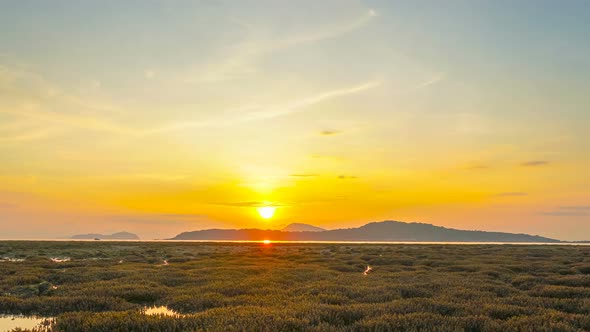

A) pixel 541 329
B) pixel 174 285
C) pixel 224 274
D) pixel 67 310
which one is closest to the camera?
pixel 541 329

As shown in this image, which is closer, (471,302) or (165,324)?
(165,324)

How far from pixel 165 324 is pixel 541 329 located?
899cm

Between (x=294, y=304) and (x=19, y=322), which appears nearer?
(x=19, y=322)

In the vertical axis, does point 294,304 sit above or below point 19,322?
above

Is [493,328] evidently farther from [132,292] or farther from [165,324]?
[132,292]

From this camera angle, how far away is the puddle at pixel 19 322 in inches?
474

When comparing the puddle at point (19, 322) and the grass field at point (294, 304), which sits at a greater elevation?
the grass field at point (294, 304)

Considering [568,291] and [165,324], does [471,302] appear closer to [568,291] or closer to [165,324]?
[568,291]

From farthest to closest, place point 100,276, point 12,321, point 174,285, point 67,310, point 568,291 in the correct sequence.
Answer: point 100,276
point 174,285
point 568,291
point 67,310
point 12,321

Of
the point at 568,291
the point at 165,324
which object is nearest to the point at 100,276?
the point at 165,324

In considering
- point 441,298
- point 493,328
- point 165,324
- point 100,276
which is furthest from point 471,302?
point 100,276

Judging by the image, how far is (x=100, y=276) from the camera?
23781 millimetres

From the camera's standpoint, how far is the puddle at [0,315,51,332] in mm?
12038

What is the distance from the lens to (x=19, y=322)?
41.7ft
